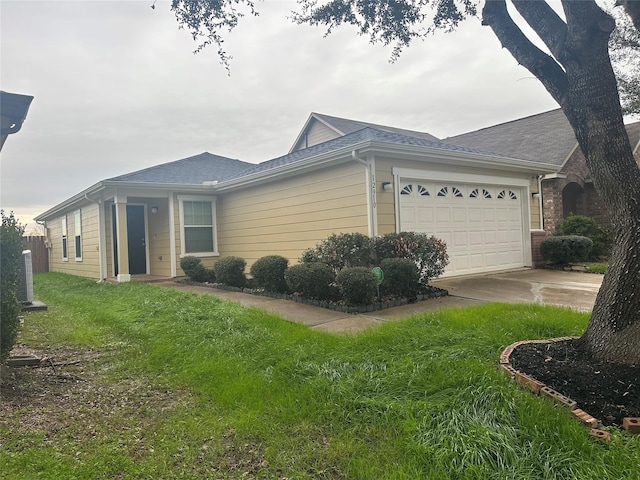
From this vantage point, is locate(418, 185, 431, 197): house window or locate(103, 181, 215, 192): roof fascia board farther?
locate(103, 181, 215, 192): roof fascia board

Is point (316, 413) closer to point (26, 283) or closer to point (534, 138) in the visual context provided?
point (26, 283)

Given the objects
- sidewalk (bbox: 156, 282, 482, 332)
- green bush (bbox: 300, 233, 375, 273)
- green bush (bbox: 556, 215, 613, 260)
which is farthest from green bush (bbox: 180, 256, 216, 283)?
green bush (bbox: 556, 215, 613, 260)

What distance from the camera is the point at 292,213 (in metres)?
10.2

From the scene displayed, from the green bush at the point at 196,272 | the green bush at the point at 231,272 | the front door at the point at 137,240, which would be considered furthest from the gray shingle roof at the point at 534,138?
the front door at the point at 137,240

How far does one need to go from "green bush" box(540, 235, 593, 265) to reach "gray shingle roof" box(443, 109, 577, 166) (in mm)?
3771

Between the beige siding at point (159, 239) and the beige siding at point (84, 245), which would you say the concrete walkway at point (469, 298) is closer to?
the beige siding at point (159, 239)

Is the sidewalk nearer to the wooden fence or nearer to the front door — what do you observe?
the front door

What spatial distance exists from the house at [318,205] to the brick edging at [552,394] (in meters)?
4.84

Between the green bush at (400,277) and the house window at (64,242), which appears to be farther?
the house window at (64,242)

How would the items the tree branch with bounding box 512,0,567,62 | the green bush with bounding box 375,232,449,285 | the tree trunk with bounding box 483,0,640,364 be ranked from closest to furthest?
the tree trunk with bounding box 483,0,640,364 < the tree branch with bounding box 512,0,567,62 < the green bush with bounding box 375,232,449,285

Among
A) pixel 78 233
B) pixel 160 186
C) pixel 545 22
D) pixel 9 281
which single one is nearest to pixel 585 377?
pixel 545 22

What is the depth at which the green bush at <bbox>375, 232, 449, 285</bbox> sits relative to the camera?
740cm

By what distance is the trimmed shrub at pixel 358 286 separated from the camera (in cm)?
625

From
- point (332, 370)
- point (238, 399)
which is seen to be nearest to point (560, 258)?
point (332, 370)
